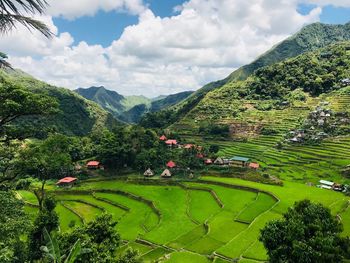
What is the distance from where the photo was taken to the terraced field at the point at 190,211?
Answer: 3341 cm

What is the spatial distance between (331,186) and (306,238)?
3096 centimetres

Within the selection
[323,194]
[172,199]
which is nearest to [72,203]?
[172,199]

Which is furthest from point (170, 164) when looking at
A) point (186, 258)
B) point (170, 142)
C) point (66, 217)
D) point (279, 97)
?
point (279, 97)

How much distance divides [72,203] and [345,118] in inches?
2516

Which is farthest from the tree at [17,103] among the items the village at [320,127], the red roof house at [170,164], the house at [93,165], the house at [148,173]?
the village at [320,127]

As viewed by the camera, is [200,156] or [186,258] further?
[200,156]

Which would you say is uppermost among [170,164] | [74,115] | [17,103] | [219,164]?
[17,103]

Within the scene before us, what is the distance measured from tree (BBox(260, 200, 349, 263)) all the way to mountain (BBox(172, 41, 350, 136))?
208 ft

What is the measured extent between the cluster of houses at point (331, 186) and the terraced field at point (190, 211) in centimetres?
346

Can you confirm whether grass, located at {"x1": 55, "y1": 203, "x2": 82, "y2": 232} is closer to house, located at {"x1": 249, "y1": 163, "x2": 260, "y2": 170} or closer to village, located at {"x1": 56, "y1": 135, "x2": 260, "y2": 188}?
village, located at {"x1": 56, "y1": 135, "x2": 260, "y2": 188}

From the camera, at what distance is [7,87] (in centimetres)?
1583

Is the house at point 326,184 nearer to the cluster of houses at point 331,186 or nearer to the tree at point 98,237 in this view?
the cluster of houses at point 331,186

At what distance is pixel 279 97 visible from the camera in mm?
111188

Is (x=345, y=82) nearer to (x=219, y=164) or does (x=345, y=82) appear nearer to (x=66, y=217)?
(x=219, y=164)
